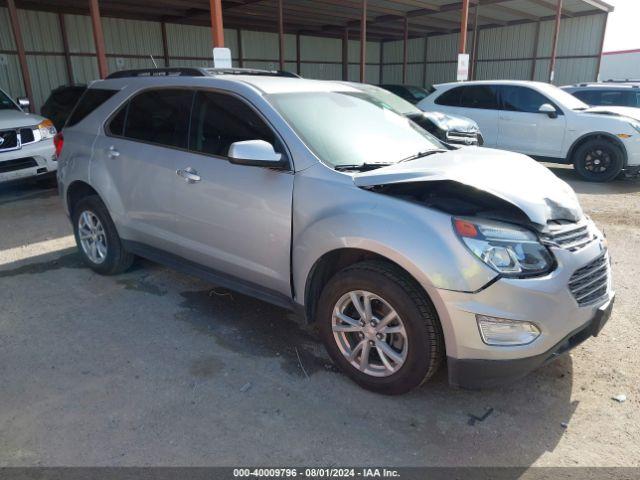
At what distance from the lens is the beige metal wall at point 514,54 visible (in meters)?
21.4

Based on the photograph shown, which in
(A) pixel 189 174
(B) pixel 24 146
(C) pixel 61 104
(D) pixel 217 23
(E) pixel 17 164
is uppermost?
(D) pixel 217 23

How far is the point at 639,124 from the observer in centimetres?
877

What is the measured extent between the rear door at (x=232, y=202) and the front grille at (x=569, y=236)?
152cm

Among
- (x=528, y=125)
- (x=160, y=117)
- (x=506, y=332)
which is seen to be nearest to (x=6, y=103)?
(x=160, y=117)

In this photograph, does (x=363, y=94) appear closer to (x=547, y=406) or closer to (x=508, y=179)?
(x=508, y=179)

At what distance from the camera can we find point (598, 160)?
9172 mm

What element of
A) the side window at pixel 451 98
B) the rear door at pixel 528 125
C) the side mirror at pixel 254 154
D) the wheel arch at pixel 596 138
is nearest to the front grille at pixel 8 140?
the side mirror at pixel 254 154

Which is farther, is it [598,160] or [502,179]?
[598,160]

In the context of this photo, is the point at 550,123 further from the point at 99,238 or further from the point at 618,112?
the point at 99,238

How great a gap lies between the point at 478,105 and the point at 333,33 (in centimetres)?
1498

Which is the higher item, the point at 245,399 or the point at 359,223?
the point at 359,223

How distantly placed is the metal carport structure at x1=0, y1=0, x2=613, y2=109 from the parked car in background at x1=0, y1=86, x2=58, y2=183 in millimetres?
1824

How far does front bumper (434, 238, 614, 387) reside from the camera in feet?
8.23

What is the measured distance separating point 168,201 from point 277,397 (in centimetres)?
180
